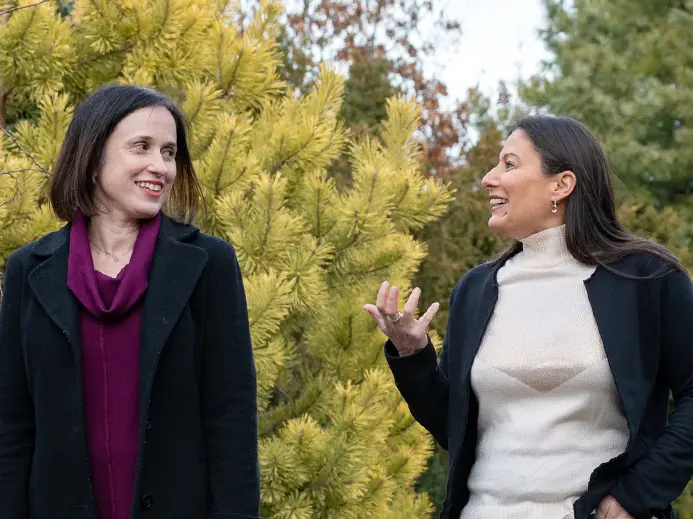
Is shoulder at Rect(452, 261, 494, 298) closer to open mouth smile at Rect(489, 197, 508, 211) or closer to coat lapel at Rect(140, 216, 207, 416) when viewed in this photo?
open mouth smile at Rect(489, 197, 508, 211)

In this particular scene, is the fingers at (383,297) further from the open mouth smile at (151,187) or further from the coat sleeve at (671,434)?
the coat sleeve at (671,434)

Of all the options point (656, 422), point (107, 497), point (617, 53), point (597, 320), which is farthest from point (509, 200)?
point (617, 53)

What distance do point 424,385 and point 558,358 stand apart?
388 mm

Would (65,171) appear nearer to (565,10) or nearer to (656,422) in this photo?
(656,422)

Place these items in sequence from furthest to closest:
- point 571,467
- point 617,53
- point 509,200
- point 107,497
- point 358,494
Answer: point 617,53 < point 358,494 < point 509,200 < point 571,467 < point 107,497

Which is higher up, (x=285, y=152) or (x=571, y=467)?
(x=285, y=152)

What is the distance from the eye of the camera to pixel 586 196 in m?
2.98

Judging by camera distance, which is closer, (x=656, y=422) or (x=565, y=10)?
(x=656, y=422)

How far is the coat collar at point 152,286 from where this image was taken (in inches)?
100

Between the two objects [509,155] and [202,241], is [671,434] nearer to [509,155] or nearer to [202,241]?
[509,155]

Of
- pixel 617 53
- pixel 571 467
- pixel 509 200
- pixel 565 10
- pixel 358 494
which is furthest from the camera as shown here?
pixel 565 10

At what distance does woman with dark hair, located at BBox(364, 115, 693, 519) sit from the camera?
2.72 m

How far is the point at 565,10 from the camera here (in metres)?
17.4

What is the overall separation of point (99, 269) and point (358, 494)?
2444 mm
